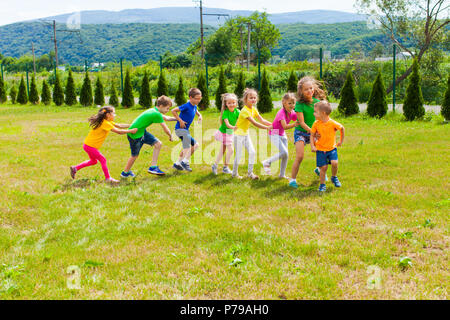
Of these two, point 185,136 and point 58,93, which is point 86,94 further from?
point 185,136

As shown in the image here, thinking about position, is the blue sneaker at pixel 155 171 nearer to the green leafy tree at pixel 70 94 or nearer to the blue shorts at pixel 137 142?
the blue shorts at pixel 137 142

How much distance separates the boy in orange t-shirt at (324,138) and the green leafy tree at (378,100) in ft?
34.7

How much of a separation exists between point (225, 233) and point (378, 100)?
1347 centimetres

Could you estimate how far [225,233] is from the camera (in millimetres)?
4914

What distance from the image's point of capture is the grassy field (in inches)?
144

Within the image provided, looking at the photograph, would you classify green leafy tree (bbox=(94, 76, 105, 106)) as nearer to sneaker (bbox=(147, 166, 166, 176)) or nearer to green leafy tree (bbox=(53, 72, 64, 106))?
green leafy tree (bbox=(53, 72, 64, 106))

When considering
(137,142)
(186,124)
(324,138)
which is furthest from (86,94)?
(324,138)

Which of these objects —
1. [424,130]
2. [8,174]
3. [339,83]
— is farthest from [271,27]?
[8,174]

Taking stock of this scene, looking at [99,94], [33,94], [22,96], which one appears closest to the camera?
[99,94]

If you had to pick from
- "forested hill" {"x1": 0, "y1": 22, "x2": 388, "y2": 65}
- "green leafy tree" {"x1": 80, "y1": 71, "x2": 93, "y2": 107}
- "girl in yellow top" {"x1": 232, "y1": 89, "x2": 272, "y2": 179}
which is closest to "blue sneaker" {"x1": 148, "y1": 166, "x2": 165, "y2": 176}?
"girl in yellow top" {"x1": 232, "y1": 89, "x2": 272, "y2": 179}

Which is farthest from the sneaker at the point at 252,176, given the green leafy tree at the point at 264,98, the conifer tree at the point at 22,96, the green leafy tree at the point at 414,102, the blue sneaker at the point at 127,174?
the conifer tree at the point at 22,96

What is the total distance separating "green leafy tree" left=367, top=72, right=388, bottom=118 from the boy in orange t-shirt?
34.7 ft

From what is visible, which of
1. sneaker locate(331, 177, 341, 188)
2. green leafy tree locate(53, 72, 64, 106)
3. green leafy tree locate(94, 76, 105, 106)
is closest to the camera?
sneaker locate(331, 177, 341, 188)

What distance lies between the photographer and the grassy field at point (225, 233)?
144 inches
